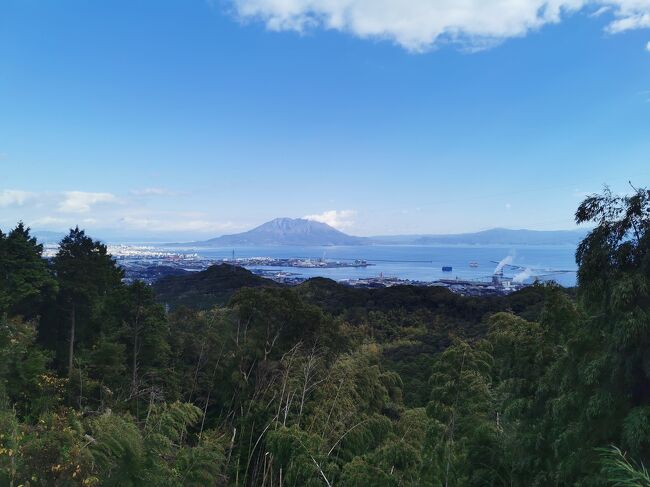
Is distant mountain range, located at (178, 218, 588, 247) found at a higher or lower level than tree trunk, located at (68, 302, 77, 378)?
higher

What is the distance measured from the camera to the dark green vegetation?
126 inches

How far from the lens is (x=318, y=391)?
719 centimetres

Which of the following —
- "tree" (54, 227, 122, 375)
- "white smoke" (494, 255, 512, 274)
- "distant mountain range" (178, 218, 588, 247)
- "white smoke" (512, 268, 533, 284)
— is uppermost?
"distant mountain range" (178, 218, 588, 247)

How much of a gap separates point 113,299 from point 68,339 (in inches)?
63.9

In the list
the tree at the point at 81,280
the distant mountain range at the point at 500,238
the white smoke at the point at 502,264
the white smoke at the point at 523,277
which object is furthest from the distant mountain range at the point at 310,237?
the tree at the point at 81,280

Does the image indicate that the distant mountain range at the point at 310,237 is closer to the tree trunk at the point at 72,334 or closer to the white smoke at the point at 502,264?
the white smoke at the point at 502,264

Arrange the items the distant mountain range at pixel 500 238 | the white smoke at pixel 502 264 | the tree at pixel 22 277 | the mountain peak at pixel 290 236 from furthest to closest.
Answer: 1. the mountain peak at pixel 290 236
2. the distant mountain range at pixel 500 238
3. the white smoke at pixel 502 264
4. the tree at pixel 22 277

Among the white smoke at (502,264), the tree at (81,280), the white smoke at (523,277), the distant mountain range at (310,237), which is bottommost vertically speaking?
the white smoke at (523,277)

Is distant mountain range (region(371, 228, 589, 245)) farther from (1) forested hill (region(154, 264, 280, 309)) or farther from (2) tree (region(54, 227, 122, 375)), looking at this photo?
(2) tree (region(54, 227, 122, 375))

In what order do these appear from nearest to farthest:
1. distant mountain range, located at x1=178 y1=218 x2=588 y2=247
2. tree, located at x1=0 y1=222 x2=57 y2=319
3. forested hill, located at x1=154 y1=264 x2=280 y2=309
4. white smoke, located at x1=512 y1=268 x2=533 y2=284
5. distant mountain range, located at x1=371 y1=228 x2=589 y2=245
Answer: tree, located at x1=0 y1=222 x2=57 y2=319 → forested hill, located at x1=154 y1=264 x2=280 y2=309 → white smoke, located at x1=512 y1=268 x2=533 y2=284 → distant mountain range, located at x1=371 y1=228 x2=589 y2=245 → distant mountain range, located at x1=178 y1=218 x2=588 y2=247

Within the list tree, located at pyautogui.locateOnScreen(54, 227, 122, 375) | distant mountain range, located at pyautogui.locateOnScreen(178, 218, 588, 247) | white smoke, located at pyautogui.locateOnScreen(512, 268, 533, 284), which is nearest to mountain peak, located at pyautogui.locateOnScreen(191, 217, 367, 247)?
distant mountain range, located at pyautogui.locateOnScreen(178, 218, 588, 247)

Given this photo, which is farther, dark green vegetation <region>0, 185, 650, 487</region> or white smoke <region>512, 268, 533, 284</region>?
white smoke <region>512, 268, 533, 284</region>

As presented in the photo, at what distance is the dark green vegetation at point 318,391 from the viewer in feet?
10.5

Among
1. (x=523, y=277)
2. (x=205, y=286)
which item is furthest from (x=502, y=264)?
(x=205, y=286)
